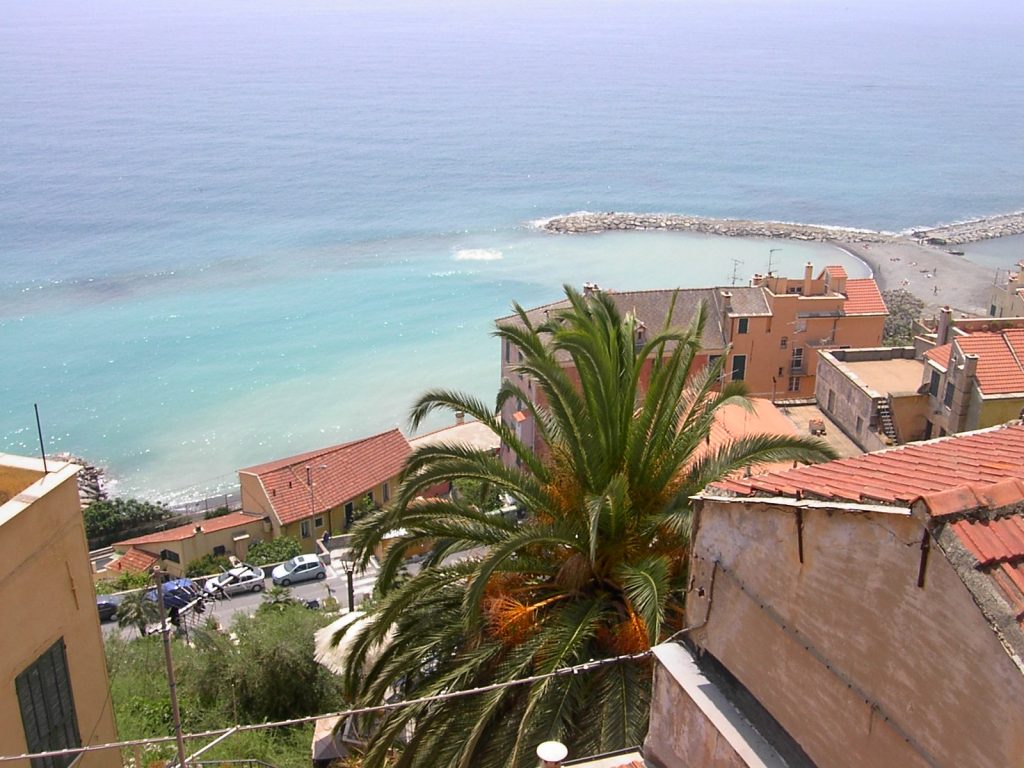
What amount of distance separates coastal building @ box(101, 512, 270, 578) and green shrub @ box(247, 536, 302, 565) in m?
0.62

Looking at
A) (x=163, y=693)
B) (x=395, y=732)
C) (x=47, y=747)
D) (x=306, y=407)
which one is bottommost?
(x=306, y=407)

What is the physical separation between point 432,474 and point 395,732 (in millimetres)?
2661

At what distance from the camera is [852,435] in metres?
25.5

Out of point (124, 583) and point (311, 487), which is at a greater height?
point (311, 487)

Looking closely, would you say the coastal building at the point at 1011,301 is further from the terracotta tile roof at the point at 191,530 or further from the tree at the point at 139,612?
the tree at the point at 139,612

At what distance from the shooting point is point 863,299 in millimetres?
39844

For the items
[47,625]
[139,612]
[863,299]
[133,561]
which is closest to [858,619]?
[47,625]

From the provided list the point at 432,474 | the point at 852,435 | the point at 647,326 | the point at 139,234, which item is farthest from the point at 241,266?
the point at 432,474

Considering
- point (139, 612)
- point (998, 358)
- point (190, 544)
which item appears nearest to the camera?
point (139, 612)

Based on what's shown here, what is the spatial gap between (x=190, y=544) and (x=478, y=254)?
163ft

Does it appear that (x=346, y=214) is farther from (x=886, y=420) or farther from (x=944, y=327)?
(x=886, y=420)

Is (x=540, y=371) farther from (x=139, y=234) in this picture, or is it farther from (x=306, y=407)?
(x=139, y=234)

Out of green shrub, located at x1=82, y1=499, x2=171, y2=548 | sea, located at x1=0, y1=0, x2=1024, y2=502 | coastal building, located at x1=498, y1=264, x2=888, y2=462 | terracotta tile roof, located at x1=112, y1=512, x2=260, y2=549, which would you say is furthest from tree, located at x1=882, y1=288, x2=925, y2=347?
green shrub, located at x1=82, y1=499, x2=171, y2=548

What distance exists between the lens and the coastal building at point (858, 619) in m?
4.11
